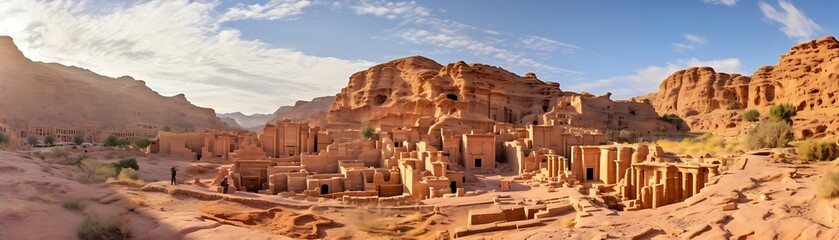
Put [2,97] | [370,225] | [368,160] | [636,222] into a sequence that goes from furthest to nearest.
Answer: [2,97], [368,160], [370,225], [636,222]

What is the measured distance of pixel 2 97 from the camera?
5712 centimetres

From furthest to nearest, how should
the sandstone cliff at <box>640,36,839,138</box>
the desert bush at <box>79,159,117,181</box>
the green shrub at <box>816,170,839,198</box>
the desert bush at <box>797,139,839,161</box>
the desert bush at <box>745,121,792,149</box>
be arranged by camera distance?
the sandstone cliff at <box>640,36,839,138</box> → the desert bush at <box>745,121,792,149</box> → the desert bush at <box>79,159,117,181</box> → the desert bush at <box>797,139,839,161</box> → the green shrub at <box>816,170,839,198</box>

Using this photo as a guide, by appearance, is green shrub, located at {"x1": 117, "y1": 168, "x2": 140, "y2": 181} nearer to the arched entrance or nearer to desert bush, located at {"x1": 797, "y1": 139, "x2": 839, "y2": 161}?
the arched entrance

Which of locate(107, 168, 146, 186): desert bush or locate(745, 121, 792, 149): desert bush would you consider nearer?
locate(107, 168, 146, 186): desert bush

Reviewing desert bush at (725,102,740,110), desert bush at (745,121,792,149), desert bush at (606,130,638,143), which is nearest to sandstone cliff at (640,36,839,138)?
desert bush at (725,102,740,110)

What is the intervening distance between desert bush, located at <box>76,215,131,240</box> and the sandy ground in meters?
0.21

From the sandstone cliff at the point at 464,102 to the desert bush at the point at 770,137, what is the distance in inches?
729

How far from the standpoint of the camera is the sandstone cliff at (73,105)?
5738cm

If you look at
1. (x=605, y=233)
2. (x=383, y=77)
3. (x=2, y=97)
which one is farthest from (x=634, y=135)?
(x=2, y=97)

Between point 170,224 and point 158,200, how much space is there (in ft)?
13.5

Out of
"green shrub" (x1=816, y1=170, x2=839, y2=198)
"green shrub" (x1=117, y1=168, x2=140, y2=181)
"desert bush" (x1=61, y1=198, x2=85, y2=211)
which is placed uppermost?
"green shrub" (x1=816, y1=170, x2=839, y2=198)

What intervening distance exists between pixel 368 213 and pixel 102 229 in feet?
23.2

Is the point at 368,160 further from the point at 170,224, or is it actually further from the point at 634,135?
the point at 634,135

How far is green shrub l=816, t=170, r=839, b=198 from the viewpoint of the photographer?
8.95m
